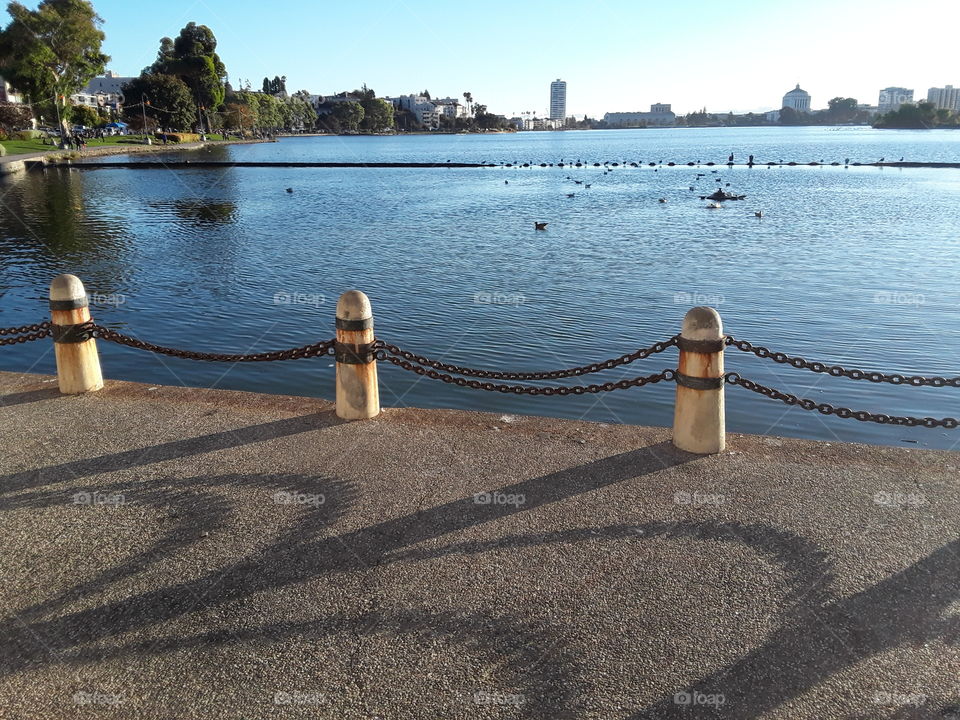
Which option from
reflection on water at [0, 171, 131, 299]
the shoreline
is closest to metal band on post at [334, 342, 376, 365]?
reflection on water at [0, 171, 131, 299]

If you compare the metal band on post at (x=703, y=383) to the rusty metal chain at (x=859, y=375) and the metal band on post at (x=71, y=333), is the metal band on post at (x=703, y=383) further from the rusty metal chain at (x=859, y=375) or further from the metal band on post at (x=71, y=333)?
the metal band on post at (x=71, y=333)

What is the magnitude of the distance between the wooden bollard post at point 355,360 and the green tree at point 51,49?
9483cm

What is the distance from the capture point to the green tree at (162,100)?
11869cm

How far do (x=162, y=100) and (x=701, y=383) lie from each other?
430 feet

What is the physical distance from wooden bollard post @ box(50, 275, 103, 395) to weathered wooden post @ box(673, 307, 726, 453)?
589 cm

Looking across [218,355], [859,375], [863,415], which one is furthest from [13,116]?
[863,415]

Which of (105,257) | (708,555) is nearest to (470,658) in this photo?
(708,555)

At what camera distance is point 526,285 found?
837 inches

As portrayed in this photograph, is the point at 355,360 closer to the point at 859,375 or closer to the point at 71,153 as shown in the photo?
the point at 859,375

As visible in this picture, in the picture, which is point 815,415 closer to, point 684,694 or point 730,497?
point 730,497

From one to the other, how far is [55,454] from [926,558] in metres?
6.56

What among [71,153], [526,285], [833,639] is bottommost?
[526,285]

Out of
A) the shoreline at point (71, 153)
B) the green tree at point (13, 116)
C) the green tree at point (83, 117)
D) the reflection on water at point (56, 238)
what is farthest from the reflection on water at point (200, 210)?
the green tree at point (83, 117)

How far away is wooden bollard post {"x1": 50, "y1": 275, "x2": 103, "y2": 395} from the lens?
7.84 meters
